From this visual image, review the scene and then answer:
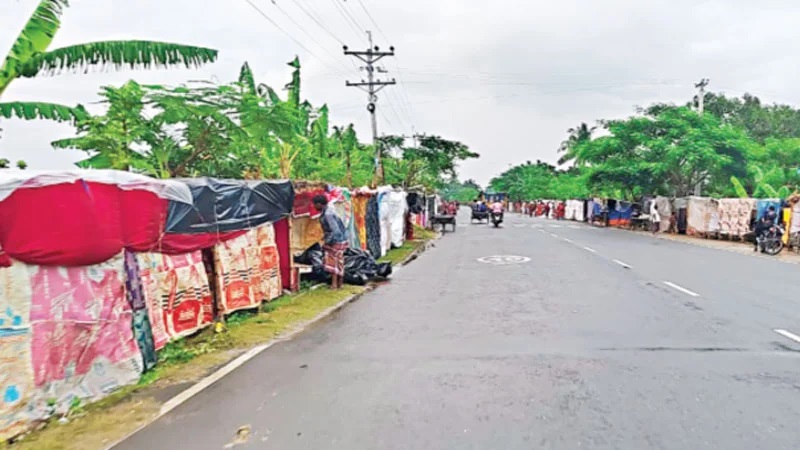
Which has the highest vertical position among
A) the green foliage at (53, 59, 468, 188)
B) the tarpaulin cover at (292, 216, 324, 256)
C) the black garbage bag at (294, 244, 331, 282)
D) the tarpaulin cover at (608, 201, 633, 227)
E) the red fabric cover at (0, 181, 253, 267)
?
the green foliage at (53, 59, 468, 188)

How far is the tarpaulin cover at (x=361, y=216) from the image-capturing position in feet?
56.6

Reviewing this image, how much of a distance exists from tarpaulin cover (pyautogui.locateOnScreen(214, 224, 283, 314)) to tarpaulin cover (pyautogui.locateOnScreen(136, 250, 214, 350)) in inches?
18.0

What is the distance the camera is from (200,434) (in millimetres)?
4824

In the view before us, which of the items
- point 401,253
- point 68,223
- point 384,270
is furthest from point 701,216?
point 68,223

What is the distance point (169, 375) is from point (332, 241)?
6.41 m

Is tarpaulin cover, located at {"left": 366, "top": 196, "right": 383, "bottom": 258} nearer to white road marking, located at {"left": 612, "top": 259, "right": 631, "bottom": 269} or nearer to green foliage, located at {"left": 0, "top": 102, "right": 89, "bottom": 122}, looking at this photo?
white road marking, located at {"left": 612, "top": 259, "right": 631, "bottom": 269}

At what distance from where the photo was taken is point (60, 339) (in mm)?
5395

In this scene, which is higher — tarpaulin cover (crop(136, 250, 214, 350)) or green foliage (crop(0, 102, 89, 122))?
green foliage (crop(0, 102, 89, 122))

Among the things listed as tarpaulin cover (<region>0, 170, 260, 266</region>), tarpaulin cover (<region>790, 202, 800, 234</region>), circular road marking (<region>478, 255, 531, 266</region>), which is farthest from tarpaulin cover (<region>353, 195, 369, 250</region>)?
tarpaulin cover (<region>790, 202, 800, 234</region>)

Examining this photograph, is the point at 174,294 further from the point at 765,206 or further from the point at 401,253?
the point at 765,206

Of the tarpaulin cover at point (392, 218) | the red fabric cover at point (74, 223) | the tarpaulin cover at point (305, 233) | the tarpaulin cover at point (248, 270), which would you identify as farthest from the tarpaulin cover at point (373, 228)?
the red fabric cover at point (74, 223)

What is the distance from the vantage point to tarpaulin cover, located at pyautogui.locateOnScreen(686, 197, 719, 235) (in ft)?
107

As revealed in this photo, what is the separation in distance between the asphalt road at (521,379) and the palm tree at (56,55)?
14.2ft

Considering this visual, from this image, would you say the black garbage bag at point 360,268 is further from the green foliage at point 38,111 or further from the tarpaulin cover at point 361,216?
the green foliage at point 38,111
